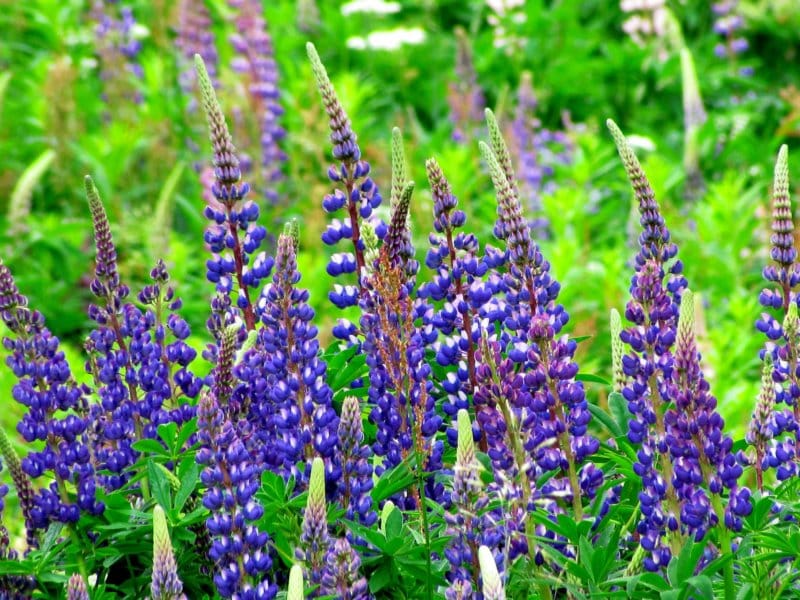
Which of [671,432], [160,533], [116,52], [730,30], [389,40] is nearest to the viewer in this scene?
[160,533]

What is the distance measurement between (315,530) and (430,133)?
7.40 metres

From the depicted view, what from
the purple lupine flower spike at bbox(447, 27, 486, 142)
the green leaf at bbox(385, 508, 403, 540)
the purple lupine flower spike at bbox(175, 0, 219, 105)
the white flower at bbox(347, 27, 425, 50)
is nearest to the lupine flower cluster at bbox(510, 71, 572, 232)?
the purple lupine flower spike at bbox(447, 27, 486, 142)

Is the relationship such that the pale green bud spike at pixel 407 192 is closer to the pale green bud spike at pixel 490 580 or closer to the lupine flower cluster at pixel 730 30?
the pale green bud spike at pixel 490 580

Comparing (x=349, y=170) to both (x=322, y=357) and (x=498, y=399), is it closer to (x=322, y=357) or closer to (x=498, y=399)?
(x=322, y=357)

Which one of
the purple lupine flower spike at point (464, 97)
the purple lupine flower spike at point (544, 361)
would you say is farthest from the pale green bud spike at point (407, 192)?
the purple lupine flower spike at point (464, 97)

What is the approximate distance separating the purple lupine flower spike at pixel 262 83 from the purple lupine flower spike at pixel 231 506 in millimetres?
5416

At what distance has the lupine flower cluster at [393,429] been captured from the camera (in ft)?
7.32

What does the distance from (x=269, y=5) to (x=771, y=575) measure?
900 cm

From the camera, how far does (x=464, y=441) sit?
79.7 inches

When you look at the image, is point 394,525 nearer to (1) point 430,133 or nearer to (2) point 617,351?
(2) point 617,351

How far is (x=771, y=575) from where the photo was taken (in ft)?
7.44

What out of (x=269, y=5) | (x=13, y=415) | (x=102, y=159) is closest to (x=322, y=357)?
(x=13, y=415)

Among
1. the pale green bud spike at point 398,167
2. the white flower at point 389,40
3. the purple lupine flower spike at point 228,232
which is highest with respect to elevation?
the pale green bud spike at point 398,167

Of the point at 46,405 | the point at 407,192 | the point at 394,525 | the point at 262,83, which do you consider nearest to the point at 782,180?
the point at 407,192
